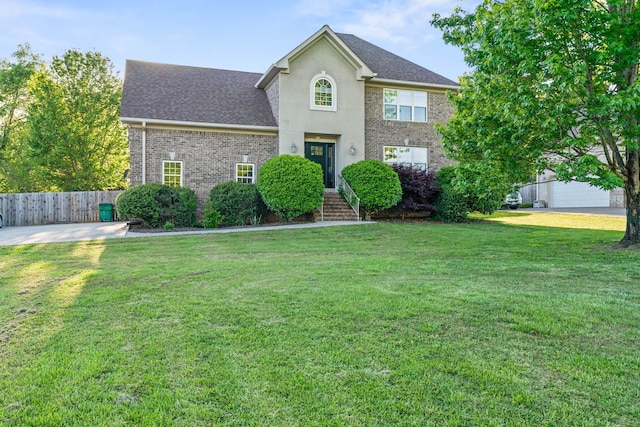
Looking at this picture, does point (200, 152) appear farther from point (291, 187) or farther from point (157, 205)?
point (291, 187)

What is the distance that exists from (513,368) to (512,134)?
21.2 ft

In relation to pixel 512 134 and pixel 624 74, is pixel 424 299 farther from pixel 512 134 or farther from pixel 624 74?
pixel 624 74

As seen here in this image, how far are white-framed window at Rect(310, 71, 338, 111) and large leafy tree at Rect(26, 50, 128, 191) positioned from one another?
12.9 meters

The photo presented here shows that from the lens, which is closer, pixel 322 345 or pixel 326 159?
pixel 322 345

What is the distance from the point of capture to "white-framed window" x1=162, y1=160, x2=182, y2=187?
17375mm

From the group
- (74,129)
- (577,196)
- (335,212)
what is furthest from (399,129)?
(74,129)

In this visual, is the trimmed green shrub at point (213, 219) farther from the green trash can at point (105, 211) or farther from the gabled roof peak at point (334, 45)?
the gabled roof peak at point (334, 45)

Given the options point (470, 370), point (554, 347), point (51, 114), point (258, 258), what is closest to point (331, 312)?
point (470, 370)

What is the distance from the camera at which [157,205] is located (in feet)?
49.5

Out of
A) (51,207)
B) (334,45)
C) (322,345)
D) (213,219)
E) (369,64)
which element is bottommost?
(322,345)

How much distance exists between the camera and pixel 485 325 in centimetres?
409

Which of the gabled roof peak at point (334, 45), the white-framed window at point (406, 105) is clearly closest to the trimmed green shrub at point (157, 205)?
the gabled roof peak at point (334, 45)

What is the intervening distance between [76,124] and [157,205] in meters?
11.2

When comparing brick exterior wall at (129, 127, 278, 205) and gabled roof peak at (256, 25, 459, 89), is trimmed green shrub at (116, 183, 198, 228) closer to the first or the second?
brick exterior wall at (129, 127, 278, 205)
